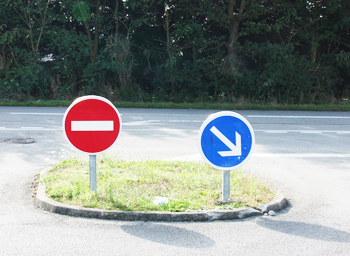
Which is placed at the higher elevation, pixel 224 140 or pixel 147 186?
pixel 224 140

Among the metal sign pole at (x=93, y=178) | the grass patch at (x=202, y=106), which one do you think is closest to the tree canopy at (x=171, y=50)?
the grass patch at (x=202, y=106)

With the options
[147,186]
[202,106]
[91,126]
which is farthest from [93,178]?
[202,106]

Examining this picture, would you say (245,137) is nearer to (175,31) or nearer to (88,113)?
(88,113)

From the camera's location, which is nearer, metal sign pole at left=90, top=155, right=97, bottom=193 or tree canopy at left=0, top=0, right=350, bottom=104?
metal sign pole at left=90, top=155, right=97, bottom=193

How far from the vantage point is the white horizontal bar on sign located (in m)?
4.54

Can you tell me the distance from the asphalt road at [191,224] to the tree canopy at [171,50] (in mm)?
9451

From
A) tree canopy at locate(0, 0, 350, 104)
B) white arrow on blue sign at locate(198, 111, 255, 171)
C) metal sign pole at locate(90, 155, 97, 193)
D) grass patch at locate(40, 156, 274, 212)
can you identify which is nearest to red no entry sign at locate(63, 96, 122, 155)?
metal sign pole at locate(90, 155, 97, 193)

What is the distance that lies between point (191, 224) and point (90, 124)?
1.62 m

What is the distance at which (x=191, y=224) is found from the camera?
4168 millimetres

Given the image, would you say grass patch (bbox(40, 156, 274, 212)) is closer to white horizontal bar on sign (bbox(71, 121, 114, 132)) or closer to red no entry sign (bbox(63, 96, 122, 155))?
red no entry sign (bbox(63, 96, 122, 155))

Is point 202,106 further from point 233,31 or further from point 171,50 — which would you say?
point 233,31

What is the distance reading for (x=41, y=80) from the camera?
63.0 ft

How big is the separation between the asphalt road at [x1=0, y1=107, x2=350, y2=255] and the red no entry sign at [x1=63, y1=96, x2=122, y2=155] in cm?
86

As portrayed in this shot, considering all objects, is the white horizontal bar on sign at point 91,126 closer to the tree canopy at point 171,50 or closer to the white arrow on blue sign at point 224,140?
the white arrow on blue sign at point 224,140
